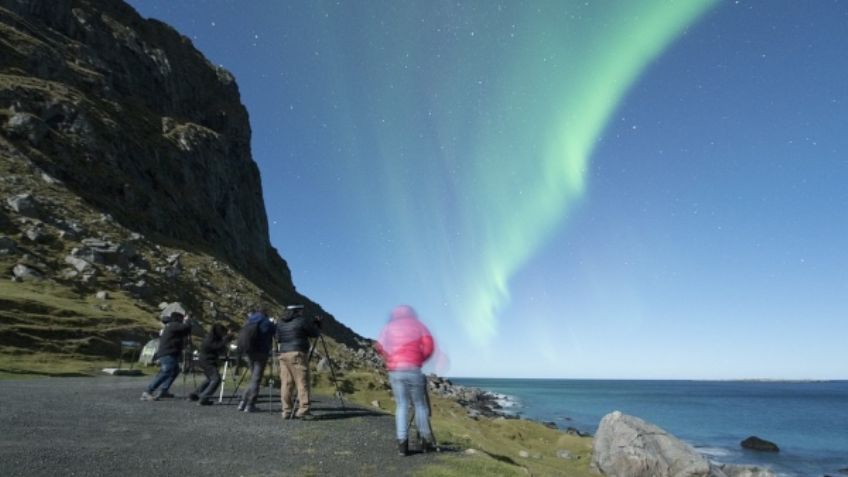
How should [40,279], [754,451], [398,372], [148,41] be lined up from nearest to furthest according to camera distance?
1. [398,372]
2. [40,279]
3. [754,451]
4. [148,41]

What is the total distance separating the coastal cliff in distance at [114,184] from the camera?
43.1 m

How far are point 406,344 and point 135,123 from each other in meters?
113

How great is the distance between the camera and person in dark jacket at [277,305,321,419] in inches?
601

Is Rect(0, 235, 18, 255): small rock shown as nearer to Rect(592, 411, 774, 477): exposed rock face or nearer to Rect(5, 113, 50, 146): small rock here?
Rect(5, 113, 50, 146): small rock

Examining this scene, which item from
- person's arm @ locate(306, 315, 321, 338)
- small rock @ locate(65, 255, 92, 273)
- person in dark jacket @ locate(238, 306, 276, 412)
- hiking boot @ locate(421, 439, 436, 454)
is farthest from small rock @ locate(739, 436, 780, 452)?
small rock @ locate(65, 255, 92, 273)

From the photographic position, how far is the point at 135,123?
348 feet

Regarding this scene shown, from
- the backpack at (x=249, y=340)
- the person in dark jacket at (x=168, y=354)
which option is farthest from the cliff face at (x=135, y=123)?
the backpack at (x=249, y=340)

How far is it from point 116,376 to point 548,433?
2558 cm

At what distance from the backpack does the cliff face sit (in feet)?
224

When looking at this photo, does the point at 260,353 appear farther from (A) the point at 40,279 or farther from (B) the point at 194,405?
(A) the point at 40,279

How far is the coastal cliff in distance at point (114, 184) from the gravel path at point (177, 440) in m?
20.3

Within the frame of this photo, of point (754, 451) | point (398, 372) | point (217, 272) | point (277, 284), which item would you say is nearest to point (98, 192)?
point (217, 272)

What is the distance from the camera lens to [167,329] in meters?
18.5

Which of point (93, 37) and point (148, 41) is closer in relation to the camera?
point (93, 37)
